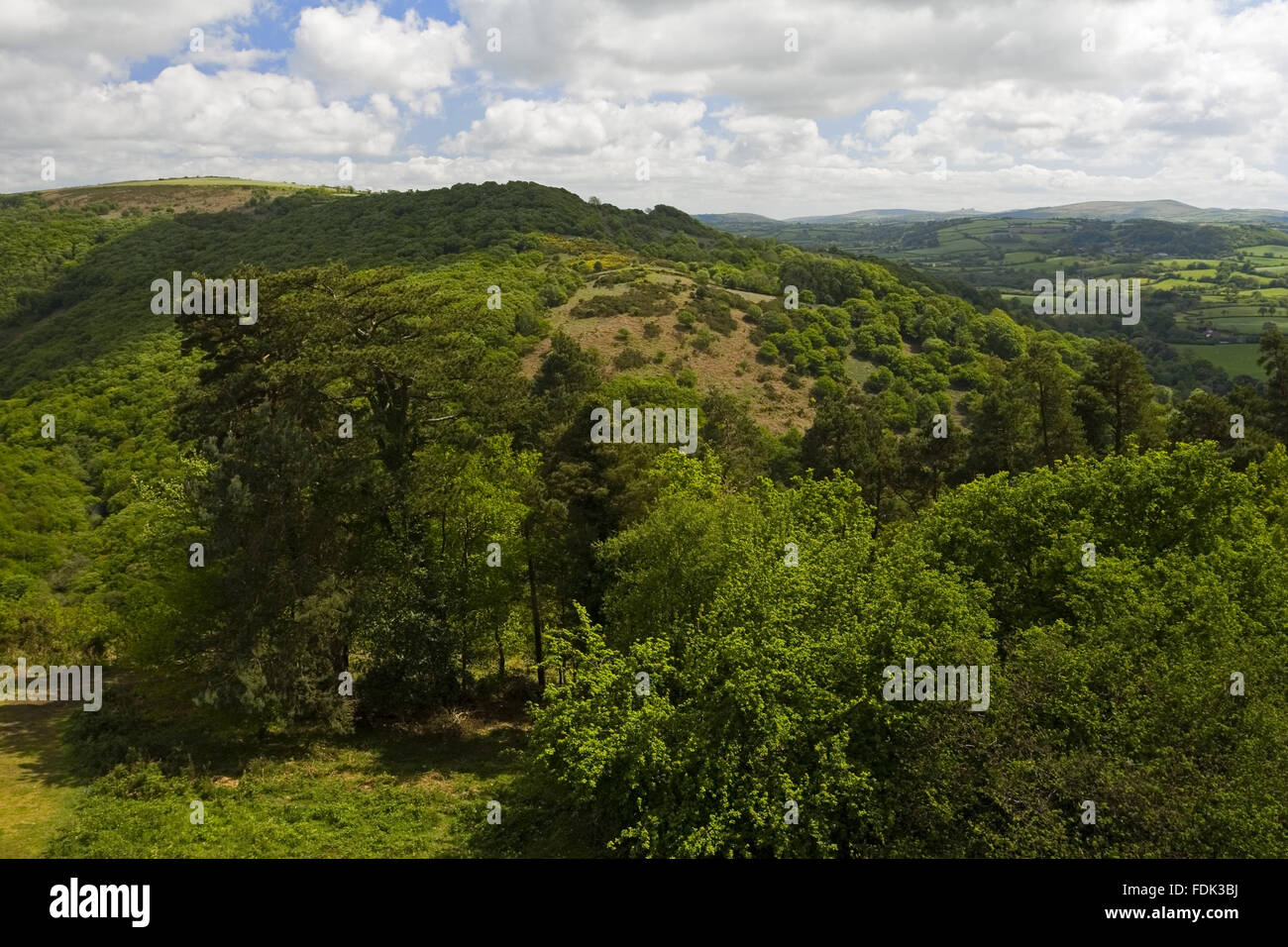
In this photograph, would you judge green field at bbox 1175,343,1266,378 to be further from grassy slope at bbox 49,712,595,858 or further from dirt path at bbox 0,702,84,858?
dirt path at bbox 0,702,84,858

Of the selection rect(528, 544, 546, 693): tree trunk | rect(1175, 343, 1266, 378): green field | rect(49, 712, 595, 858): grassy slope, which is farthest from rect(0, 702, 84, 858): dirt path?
rect(1175, 343, 1266, 378): green field

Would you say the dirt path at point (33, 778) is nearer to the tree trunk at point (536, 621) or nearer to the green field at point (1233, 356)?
the tree trunk at point (536, 621)

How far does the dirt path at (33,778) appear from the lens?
56.3 feet

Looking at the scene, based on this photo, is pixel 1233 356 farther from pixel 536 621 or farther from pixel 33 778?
pixel 33 778

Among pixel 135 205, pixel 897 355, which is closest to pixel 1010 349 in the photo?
pixel 897 355

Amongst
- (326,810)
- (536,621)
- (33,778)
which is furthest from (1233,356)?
(33,778)

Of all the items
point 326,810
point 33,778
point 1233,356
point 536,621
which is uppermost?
point 1233,356

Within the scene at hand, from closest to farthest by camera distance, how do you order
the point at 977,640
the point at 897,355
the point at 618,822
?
1. the point at 977,640
2. the point at 618,822
3. the point at 897,355

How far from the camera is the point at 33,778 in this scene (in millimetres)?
20125

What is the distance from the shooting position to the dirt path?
17172 mm

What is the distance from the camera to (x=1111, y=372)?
38.4 metres

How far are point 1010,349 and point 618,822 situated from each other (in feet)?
321

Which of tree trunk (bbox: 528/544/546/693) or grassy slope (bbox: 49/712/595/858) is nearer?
grassy slope (bbox: 49/712/595/858)
